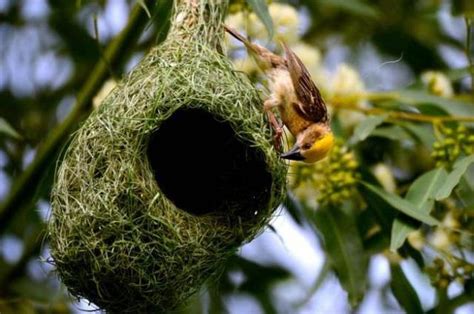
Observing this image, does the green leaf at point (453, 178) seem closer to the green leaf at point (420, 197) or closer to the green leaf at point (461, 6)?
the green leaf at point (420, 197)

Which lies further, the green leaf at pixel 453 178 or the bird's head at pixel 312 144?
the green leaf at pixel 453 178

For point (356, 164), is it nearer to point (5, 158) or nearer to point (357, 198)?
point (357, 198)

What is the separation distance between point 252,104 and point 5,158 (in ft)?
4.89

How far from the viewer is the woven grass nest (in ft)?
9.93

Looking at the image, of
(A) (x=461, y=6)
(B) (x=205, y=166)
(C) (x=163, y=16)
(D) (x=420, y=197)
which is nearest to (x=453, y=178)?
(D) (x=420, y=197)

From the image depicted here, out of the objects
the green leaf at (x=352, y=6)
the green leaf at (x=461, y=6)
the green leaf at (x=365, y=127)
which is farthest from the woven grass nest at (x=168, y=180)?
the green leaf at (x=461, y=6)

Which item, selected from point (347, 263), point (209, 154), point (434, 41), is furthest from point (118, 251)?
point (434, 41)

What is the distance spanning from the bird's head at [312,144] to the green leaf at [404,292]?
2.05 ft

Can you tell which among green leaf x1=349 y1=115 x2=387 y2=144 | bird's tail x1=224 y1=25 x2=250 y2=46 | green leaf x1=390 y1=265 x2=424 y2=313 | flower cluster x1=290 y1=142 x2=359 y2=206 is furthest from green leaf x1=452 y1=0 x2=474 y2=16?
bird's tail x1=224 y1=25 x2=250 y2=46

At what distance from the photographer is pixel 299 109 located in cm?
329

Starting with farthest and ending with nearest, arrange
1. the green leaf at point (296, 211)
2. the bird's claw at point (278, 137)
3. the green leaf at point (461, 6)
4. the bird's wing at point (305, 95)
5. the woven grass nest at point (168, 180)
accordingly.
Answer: the green leaf at point (461, 6) < the green leaf at point (296, 211) < the bird's wing at point (305, 95) < the bird's claw at point (278, 137) < the woven grass nest at point (168, 180)

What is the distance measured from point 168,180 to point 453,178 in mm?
770

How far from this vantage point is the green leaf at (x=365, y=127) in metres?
3.65

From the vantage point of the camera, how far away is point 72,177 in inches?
122
